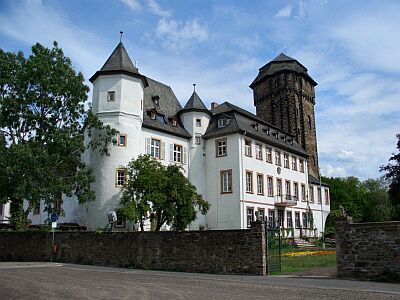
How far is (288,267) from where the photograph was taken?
19.9m

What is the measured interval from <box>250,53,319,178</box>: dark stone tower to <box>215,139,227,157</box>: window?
1921 centimetres

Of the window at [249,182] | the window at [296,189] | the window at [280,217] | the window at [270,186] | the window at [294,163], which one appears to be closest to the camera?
the window at [249,182]

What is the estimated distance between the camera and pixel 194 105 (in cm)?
4034

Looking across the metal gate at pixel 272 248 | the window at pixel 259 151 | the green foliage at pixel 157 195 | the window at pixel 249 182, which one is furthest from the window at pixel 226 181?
the metal gate at pixel 272 248

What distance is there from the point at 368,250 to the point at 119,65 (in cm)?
2534

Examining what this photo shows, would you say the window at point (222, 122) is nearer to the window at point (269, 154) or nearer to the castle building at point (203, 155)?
the castle building at point (203, 155)

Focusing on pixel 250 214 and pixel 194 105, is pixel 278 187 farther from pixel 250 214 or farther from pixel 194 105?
pixel 194 105

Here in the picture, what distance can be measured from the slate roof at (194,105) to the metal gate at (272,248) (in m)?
23.2

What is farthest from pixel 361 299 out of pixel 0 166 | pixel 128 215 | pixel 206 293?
pixel 0 166

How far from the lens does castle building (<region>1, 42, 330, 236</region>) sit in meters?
33.2

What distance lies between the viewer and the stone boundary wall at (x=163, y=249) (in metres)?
17.2

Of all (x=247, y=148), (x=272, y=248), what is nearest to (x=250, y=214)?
(x=247, y=148)

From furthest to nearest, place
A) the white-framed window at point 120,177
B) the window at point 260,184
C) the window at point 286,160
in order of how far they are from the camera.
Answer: the window at point 286,160 < the window at point 260,184 < the white-framed window at point 120,177

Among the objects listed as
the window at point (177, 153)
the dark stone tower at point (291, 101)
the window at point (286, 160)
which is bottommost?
the window at point (177, 153)
